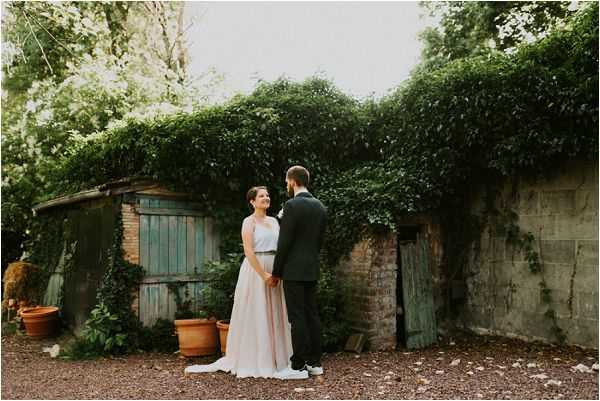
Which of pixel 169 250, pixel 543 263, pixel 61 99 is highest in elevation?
pixel 61 99

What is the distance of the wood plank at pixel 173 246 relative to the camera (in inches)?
311

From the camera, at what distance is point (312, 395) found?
4.74 m

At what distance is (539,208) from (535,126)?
124 cm

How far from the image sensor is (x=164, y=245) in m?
7.88

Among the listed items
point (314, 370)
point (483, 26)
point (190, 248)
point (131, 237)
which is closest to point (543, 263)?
point (314, 370)

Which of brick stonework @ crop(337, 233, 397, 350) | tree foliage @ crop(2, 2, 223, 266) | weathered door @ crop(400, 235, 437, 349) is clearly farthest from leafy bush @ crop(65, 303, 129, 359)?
tree foliage @ crop(2, 2, 223, 266)

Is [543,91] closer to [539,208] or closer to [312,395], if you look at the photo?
[539,208]

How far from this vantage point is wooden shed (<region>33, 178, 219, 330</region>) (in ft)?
25.0

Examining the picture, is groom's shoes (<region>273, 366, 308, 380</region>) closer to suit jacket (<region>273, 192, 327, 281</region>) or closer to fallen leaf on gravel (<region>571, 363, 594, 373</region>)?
suit jacket (<region>273, 192, 327, 281</region>)

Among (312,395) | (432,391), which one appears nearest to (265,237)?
(312,395)

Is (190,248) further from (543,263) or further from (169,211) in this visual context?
A: (543,263)

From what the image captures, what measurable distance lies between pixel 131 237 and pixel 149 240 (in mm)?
275

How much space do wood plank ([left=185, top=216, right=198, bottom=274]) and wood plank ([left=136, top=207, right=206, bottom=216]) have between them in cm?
9

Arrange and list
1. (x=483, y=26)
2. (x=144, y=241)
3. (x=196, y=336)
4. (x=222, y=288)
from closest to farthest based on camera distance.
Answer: (x=196, y=336), (x=222, y=288), (x=144, y=241), (x=483, y=26)
